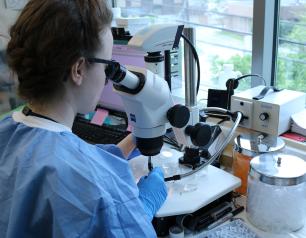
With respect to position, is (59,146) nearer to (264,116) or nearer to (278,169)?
(278,169)

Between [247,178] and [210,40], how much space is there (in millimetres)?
951

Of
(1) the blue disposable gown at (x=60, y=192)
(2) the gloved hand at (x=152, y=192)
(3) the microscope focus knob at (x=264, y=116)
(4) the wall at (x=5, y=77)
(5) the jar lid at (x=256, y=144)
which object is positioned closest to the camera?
(1) the blue disposable gown at (x=60, y=192)

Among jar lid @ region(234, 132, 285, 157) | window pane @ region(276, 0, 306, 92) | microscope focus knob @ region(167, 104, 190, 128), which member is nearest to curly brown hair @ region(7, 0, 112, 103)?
microscope focus knob @ region(167, 104, 190, 128)

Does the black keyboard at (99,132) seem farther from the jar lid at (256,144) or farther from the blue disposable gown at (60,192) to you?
the blue disposable gown at (60,192)

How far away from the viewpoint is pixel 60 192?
70 cm

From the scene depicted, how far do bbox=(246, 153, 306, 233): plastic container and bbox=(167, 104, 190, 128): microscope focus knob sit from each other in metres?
0.25

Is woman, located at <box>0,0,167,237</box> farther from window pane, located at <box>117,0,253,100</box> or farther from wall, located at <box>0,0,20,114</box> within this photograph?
wall, located at <box>0,0,20,114</box>

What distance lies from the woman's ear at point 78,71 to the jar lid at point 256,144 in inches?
24.9

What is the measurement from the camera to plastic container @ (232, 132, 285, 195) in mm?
1204

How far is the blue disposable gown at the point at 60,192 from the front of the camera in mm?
708

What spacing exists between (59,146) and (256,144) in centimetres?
73

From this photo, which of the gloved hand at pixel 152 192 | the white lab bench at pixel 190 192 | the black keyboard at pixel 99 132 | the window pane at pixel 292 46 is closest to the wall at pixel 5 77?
the black keyboard at pixel 99 132

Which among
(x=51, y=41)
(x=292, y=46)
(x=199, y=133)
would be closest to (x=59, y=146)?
(x=51, y=41)

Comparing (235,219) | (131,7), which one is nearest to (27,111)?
(235,219)
